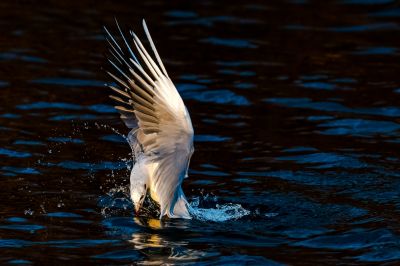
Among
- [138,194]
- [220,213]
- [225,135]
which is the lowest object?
[220,213]

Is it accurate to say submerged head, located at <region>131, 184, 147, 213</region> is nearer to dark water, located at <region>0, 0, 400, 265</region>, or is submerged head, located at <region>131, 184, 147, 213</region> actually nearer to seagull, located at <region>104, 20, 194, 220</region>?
seagull, located at <region>104, 20, 194, 220</region>

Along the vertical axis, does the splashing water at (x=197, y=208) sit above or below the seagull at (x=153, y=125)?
below

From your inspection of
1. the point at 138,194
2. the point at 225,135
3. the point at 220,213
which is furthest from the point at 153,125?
the point at 225,135

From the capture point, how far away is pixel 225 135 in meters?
9.41

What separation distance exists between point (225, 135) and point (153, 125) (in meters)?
2.70

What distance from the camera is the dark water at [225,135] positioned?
22.1ft

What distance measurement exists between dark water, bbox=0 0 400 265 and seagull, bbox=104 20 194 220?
0.23 metres

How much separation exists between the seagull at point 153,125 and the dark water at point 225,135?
0.76ft

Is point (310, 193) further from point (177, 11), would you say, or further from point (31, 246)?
point (177, 11)

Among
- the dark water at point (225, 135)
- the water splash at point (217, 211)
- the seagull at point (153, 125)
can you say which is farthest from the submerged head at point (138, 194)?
the water splash at point (217, 211)

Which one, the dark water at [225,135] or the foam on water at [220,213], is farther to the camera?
the foam on water at [220,213]

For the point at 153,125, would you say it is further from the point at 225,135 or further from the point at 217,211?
the point at 225,135

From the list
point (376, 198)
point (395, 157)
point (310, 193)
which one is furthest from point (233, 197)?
point (395, 157)

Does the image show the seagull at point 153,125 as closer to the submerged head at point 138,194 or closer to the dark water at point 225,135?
the submerged head at point 138,194
